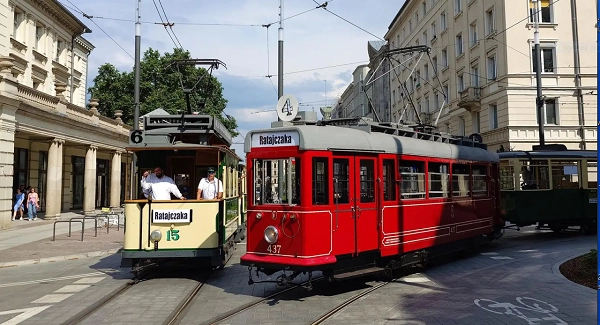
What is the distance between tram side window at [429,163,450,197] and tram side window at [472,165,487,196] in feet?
5.77

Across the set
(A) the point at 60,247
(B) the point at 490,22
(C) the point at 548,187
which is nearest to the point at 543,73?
(B) the point at 490,22

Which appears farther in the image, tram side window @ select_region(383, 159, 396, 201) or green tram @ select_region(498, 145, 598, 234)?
green tram @ select_region(498, 145, 598, 234)

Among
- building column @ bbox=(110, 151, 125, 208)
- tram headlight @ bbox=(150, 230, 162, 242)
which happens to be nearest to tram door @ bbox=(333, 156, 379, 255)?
tram headlight @ bbox=(150, 230, 162, 242)

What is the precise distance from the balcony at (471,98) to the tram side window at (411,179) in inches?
986

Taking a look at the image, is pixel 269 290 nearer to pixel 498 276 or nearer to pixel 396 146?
pixel 396 146

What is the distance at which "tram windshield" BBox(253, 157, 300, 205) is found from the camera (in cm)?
763

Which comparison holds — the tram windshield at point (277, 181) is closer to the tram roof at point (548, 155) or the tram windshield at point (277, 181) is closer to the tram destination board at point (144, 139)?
the tram destination board at point (144, 139)

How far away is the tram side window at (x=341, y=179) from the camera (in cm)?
779

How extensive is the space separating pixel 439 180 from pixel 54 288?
27.4 ft

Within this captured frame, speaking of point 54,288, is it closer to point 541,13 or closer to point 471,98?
point 471,98

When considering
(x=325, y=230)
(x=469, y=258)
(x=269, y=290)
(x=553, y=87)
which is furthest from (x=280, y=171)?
(x=553, y=87)

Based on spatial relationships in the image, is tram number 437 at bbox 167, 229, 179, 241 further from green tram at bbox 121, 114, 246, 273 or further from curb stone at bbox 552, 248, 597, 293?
curb stone at bbox 552, 248, 597, 293

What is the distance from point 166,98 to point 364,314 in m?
34.2

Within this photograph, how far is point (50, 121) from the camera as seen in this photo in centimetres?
2227
